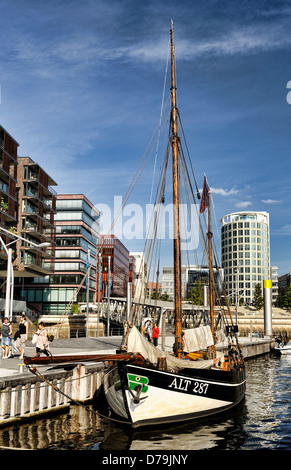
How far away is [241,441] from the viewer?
51.3 ft

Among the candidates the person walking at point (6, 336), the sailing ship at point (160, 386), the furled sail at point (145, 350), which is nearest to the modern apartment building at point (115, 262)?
the person walking at point (6, 336)

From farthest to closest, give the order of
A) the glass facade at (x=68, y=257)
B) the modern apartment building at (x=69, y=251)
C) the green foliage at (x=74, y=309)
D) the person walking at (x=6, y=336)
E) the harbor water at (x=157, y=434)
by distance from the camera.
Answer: the modern apartment building at (x=69, y=251) → the glass facade at (x=68, y=257) → the green foliage at (x=74, y=309) → the person walking at (x=6, y=336) → the harbor water at (x=157, y=434)

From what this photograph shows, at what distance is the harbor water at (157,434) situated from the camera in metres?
14.5

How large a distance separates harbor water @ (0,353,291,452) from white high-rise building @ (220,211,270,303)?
551 feet

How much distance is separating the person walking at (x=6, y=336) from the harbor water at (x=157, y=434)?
586 centimetres

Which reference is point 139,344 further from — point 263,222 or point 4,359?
point 263,222

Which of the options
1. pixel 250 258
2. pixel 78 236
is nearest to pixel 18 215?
pixel 78 236

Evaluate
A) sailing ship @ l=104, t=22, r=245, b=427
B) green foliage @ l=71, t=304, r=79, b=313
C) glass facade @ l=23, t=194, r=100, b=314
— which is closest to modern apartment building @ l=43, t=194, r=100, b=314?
glass facade @ l=23, t=194, r=100, b=314

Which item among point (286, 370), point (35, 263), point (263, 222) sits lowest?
point (286, 370)

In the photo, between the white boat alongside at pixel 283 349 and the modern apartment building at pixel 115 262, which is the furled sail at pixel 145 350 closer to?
the white boat alongside at pixel 283 349

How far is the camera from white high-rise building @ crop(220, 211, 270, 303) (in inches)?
7274

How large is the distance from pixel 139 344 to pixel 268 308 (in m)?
53.3

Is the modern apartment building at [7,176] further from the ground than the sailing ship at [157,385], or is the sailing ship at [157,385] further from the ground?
the modern apartment building at [7,176]
